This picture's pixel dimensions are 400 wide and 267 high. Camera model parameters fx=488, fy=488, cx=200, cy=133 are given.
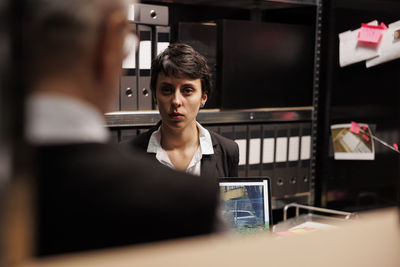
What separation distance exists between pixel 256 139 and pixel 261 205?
2.88ft

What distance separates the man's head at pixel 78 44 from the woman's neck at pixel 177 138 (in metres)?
1.22

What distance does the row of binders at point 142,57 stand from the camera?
1.86m

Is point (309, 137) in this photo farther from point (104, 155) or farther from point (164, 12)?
point (104, 155)

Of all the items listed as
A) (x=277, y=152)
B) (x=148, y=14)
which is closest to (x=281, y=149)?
(x=277, y=152)

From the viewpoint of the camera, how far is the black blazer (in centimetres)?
161

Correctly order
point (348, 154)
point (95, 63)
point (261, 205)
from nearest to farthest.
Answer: point (95, 63)
point (261, 205)
point (348, 154)

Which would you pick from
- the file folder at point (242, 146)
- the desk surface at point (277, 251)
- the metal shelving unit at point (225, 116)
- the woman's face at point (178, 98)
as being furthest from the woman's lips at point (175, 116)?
the desk surface at point (277, 251)

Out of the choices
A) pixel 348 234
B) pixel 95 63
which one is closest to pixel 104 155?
pixel 95 63

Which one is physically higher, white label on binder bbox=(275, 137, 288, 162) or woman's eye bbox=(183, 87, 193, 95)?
woman's eye bbox=(183, 87, 193, 95)

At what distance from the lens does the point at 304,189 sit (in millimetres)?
2416

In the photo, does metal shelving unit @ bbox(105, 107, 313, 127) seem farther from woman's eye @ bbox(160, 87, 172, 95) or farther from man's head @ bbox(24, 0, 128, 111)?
man's head @ bbox(24, 0, 128, 111)

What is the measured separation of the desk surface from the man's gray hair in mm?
143

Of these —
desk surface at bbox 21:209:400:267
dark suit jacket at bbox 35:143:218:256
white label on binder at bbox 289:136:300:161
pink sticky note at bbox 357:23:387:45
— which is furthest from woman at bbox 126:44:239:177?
desk surface at bbox 21:209:400:267

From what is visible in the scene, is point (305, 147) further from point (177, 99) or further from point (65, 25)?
point (65, 25)
